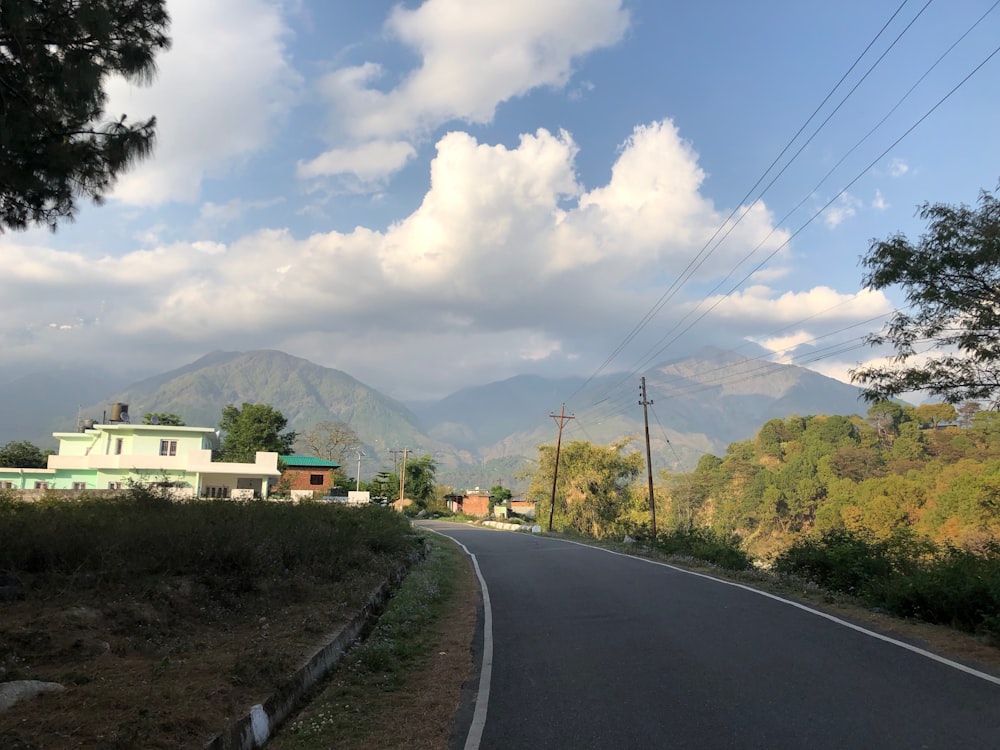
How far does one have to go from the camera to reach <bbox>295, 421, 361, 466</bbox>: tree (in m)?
101

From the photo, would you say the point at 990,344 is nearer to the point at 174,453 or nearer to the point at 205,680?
the point at 205,680

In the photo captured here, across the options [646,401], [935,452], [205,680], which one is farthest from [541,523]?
[205,680]

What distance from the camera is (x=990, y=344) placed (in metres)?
10.7

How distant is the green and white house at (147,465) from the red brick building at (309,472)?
825 centimetres

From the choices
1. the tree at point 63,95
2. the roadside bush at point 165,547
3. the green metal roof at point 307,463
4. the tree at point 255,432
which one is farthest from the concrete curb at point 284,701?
the tree at point 255,432

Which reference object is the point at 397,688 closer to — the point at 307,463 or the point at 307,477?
the point at 307,477

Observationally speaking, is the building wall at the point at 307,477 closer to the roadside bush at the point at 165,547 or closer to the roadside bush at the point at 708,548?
the roadside bush at the point at 708,548

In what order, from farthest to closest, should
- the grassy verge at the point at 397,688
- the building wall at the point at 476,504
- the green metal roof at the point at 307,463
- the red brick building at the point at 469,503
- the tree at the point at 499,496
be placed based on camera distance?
the tree at the point at 499,496 → the red brick building at the point at 469,503 → the building wall at the point at 476,504 → the green metal roof at the point at 307,463 → the grassy verge at the point at 397,688

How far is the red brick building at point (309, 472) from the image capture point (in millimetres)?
60769

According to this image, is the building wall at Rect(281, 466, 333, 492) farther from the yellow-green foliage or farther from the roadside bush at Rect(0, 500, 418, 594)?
the roadside bush at Rect(0, 500, 418, 594)

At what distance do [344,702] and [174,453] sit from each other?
50.2m

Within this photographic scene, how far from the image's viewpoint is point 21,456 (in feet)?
188

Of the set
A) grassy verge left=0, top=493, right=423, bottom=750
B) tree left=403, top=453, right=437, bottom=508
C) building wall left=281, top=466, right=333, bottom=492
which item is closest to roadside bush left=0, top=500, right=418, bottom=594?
grassy verge left=0, top=493, right=423, bottom=750

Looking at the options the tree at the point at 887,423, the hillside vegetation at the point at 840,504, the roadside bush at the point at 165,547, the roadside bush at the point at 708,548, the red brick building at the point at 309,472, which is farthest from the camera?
the tree at the point at 887,423
